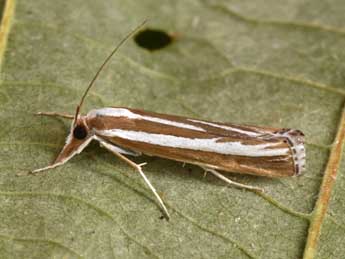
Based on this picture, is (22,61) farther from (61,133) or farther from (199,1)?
(199,1)

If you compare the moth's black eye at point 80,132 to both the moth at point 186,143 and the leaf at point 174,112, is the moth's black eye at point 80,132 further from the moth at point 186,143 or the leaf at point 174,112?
the leaf at point 174,112

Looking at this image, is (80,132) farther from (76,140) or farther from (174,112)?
(174,112)

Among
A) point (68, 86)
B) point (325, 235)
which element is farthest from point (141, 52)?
point (325, 235)

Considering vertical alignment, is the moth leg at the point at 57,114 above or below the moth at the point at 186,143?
below

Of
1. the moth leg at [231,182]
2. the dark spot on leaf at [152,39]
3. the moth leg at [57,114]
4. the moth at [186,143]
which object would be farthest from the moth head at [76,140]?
the dark spot on leaf at [152,39]

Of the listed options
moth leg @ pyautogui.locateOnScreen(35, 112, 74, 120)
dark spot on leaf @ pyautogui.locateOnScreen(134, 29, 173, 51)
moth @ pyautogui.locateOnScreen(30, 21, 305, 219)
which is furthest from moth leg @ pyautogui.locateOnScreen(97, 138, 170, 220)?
dark spot on leaf @ pyautogui.locateOnScreen(134, 29, 173, 51)

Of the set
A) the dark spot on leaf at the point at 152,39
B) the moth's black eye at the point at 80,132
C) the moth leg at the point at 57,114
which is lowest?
the moth leg at the point at 57,114

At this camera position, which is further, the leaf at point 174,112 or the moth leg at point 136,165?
the moth leg at point 136,165
